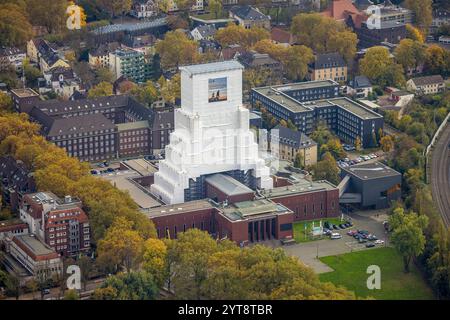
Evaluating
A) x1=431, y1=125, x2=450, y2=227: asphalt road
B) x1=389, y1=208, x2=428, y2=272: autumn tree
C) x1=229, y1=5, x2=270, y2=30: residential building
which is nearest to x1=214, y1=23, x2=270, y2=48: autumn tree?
x1=229, y1=5, x2=270, y2=30: residential building

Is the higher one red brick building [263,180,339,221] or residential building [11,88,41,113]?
residential building [11,88,41,113]

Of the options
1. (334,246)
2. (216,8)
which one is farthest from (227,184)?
(216,8)

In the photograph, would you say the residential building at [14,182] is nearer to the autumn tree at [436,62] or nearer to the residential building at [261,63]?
the residential building at [261,63]

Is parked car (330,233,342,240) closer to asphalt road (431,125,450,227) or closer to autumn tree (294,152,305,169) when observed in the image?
asphalt road (431,125,450,227)

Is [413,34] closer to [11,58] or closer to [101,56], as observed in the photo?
[101,56]

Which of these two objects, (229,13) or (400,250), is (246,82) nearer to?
(229,13)

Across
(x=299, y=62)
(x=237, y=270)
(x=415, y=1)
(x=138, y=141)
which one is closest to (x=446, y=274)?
(x=237, y=270)
